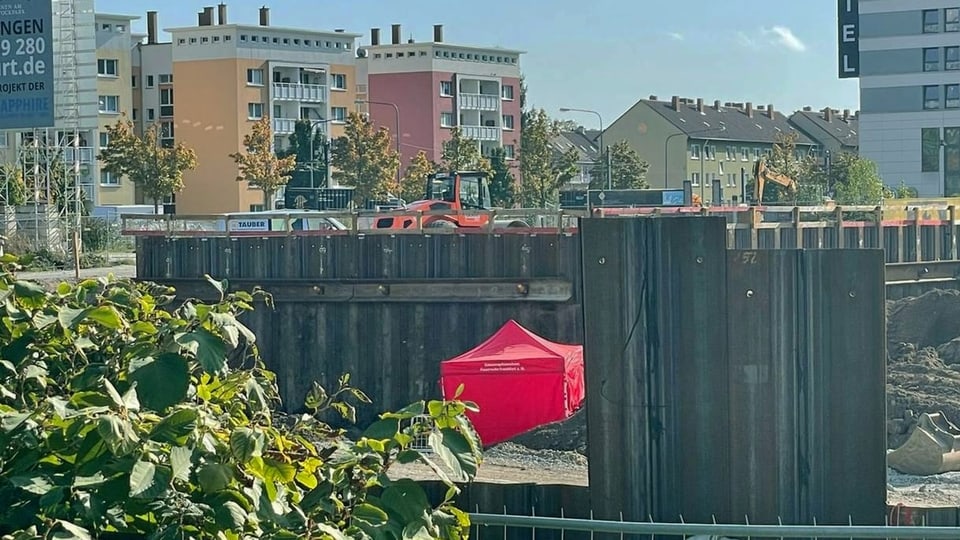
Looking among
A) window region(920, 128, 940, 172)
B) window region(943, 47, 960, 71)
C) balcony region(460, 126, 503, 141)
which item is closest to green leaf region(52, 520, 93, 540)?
window region(920, 128, 940, 172)

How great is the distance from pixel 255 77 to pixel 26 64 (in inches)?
1997

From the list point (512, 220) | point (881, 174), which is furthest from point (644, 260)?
point (881, 174)

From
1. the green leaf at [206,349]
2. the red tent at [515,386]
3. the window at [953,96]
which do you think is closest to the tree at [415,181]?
the window at [953,96]

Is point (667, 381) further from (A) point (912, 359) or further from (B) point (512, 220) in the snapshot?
(B) point (512, 220)

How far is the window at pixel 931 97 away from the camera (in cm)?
7475

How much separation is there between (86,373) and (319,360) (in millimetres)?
22521

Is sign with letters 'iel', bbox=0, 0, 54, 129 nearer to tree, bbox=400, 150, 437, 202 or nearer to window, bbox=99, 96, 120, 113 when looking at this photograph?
tree, bbox=400, 150, 437, 202

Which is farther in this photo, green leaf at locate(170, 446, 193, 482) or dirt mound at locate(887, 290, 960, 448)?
dirt mound at locate(887, 290, 960, 448)

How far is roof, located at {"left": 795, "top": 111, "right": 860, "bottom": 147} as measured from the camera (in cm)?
13725

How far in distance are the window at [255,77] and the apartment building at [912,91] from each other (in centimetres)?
3530

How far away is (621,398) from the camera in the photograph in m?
6.20

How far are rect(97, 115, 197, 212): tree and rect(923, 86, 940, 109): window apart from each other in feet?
123

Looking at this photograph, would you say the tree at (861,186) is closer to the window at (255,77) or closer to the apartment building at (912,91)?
the apartment building at (912,91)

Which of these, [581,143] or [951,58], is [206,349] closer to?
[951,58]
